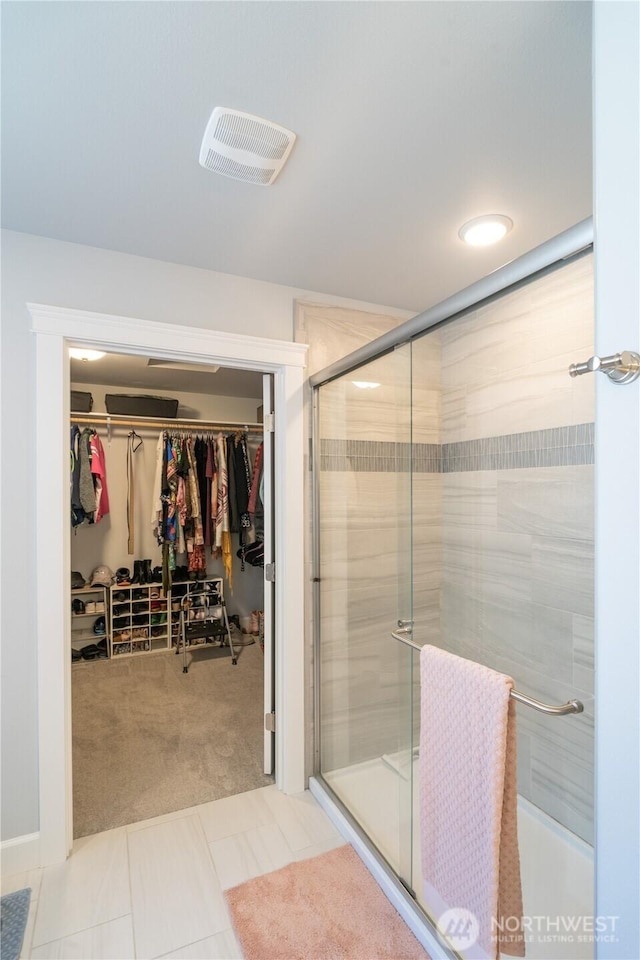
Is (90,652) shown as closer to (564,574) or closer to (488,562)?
(488,562)

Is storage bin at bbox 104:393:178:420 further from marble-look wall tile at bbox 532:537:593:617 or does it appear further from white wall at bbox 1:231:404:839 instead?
marble-look wall tile at bbox 532:537:593:617

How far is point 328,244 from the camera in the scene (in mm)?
1807

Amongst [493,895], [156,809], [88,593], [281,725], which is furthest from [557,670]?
[88,593]

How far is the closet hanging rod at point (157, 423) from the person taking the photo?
12.8 ft

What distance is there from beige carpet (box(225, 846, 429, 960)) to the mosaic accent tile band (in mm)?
1454

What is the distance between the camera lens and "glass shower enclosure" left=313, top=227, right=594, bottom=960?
1175 millimetres

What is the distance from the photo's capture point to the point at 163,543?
3.88 metres

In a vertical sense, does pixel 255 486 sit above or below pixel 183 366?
below

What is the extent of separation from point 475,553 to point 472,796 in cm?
65

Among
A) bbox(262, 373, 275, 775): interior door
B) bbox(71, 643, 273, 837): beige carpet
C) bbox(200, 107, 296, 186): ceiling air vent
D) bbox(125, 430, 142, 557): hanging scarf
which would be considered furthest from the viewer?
bbox(125, 430, 142, 557): hanging scarf

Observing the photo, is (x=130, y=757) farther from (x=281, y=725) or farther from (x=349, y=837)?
(x=349, y=837)

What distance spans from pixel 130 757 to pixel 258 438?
105 inches

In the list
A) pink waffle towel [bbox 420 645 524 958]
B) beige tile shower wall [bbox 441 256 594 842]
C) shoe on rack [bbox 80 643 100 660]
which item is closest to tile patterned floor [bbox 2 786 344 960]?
pink waffle towel [bbox 420 645 524 958]

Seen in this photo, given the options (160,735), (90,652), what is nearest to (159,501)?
(90,652)
